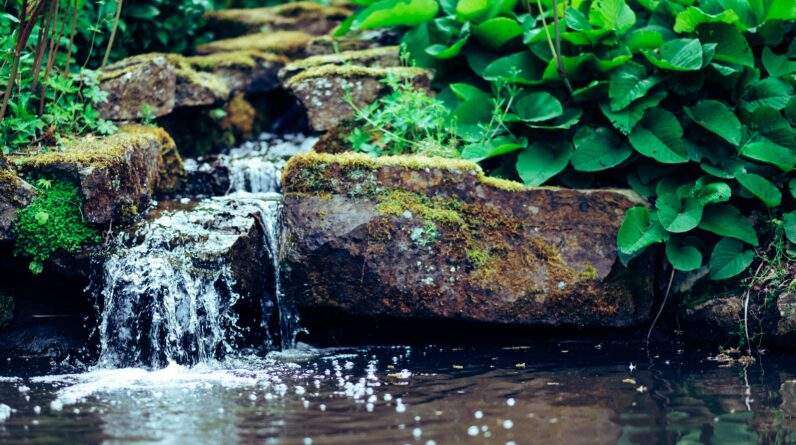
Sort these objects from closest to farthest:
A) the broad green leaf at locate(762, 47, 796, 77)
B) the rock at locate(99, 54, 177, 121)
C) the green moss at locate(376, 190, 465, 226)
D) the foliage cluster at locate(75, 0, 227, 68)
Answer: the green moss at locate(376, 190, 465, 226) < the broad green leaf at locate(762, 47, 796, 77) < the rock at locate(99, 54, 177, 121) < the foliage cluster at locate(75, 0, 227, 68)

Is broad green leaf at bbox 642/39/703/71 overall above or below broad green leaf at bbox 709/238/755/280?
above

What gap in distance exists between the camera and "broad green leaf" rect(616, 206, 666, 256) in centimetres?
635

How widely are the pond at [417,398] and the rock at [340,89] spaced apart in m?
2.35

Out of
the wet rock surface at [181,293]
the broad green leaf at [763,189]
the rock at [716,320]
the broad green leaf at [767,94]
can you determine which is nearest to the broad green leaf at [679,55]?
the broad green leaf at [767,94]

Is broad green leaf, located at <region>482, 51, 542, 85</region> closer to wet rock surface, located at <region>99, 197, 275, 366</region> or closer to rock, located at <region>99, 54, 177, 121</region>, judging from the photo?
wet rock surface, located at <region>99, 197, 275, 366</region>

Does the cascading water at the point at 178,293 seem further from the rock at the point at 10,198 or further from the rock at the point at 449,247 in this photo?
the rock at the point at 10,198

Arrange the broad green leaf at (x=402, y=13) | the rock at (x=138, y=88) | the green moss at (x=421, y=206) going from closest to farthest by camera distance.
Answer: the green moss at (x=421, y=206) → the rock at (x=138, y=88) → the broad green leaf at (x=402, y=13)

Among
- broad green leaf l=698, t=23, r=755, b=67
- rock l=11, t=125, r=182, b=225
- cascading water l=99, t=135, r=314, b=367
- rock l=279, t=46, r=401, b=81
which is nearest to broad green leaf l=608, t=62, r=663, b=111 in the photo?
broad green leaf l=698, t=23, r=755, b=67

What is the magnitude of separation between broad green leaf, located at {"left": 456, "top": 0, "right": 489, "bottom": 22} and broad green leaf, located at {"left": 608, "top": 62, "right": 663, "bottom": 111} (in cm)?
132

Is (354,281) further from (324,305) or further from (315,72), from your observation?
(315,72)

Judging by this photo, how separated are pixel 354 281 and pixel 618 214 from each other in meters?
1.95

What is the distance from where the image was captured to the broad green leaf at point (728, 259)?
6.43 m

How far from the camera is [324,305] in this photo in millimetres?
6383

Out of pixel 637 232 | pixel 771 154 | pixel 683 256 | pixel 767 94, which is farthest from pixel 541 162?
pixel 767 94
